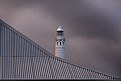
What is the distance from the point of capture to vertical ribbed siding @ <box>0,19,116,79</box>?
199ft

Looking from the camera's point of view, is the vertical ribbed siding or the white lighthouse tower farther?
the white lighthouse tower

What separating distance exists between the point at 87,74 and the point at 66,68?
2.47 meters

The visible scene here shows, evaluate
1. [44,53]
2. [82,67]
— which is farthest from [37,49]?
[82,67]

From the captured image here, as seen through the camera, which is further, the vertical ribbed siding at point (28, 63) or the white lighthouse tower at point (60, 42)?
the white lighthouse tower at point (60, 42)

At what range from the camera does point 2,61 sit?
60.8 meters

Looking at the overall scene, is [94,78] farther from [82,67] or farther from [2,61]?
[2,61]

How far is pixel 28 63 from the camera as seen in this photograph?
2398 inches

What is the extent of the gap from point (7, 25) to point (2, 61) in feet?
13.5

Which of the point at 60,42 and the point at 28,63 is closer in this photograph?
the point at 28,63

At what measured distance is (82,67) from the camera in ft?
198

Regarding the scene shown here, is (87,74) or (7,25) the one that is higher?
(7,25)

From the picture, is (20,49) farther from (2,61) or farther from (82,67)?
(82,67)

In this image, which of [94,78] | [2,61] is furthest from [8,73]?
[94,78]

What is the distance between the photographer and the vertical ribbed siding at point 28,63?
60562mm
